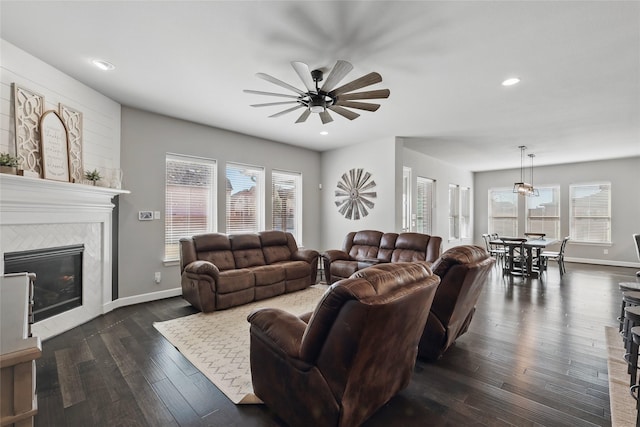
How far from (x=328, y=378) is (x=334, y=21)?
8.20 feet

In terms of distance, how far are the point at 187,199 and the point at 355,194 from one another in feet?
10.8

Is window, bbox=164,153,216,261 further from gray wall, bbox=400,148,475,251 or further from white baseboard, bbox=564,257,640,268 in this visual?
white baseboard, bbox=564,257,640,268

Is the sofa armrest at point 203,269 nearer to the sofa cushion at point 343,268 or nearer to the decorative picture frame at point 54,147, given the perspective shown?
the decorative picture frame at point 54,147

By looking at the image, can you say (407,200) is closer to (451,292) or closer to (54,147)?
(451,292)

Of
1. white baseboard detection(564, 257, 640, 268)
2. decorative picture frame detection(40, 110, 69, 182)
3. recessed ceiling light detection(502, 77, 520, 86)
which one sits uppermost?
recessed ceiling light detection(502, 77, 520, 86)

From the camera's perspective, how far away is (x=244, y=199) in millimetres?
5477

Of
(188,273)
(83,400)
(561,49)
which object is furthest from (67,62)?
(561,49)

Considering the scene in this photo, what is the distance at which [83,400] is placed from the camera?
1.96 m

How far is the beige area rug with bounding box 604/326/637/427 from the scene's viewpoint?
1.78 m

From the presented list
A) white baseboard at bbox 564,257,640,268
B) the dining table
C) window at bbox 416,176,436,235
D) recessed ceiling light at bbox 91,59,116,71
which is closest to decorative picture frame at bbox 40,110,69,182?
recessed ceiling light at bbox 91,59,116,71

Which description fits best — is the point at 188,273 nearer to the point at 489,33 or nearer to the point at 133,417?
the point at 133,417

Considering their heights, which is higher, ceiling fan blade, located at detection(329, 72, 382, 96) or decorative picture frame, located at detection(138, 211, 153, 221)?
ceiling fan blade, located at detection(329, 72, 382, 96)

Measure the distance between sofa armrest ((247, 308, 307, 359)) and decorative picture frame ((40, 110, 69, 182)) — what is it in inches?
113

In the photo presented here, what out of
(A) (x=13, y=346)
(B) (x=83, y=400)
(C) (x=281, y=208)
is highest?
(C) (x=281, y=208)
